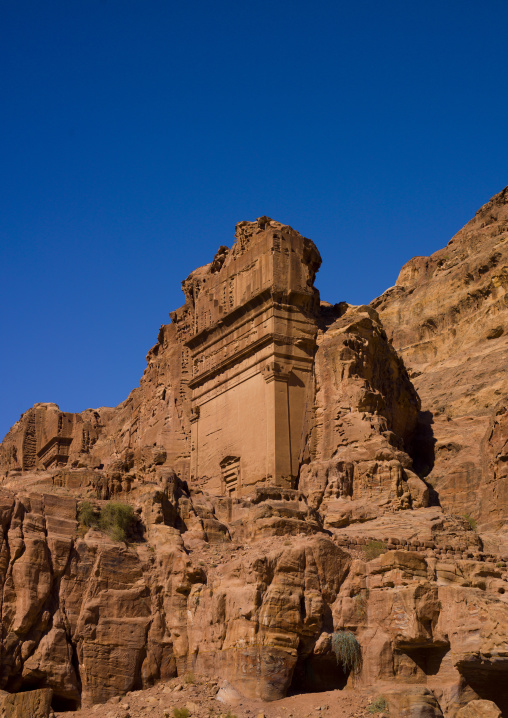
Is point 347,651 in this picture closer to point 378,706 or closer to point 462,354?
point 378,706

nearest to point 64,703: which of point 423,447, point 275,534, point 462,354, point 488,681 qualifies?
point 275,534

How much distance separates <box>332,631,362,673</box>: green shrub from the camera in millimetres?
22719

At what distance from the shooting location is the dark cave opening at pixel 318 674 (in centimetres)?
2295

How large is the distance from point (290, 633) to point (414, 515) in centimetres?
757

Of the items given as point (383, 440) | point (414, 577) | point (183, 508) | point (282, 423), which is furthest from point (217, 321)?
point (414, 577)

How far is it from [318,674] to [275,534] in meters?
3.54

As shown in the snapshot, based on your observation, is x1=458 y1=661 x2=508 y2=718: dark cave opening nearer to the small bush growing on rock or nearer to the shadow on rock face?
the small bush growing on rock

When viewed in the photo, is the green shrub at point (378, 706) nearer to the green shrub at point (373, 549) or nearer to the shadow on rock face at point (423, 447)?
the green shrub at point (373, 549)

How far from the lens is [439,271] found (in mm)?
60500

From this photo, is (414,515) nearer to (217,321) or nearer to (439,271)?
(217,321)

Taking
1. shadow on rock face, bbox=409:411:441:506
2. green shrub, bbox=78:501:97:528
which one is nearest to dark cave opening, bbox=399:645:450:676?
green shrub, bbox=78:501:97:528

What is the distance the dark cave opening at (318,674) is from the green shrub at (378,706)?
1.30m

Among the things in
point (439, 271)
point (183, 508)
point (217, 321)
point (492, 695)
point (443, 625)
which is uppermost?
point (439, 271)

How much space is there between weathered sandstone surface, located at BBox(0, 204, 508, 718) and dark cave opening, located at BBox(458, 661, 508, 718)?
0.05 m
